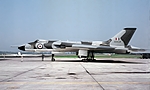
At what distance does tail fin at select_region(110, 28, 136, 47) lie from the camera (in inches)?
1202

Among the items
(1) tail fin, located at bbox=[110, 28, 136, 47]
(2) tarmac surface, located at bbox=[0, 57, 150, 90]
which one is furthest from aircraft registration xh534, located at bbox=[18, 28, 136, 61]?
(2) tarmac surface, located at bbox=[0, 57, 150, 90]

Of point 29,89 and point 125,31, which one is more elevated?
point 125,31

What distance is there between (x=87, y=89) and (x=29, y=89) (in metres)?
2.05

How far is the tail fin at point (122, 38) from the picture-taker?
100 ft

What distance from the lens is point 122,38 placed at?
30859 mm

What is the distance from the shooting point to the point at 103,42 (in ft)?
104

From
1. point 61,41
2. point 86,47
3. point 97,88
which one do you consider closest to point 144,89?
point 97,88

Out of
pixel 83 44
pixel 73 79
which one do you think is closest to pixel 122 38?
pixel 83 44

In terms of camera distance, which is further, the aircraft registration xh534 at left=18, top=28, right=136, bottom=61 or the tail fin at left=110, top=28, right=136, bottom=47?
the tail fin at left=110, top=28, right=136, bottom=47

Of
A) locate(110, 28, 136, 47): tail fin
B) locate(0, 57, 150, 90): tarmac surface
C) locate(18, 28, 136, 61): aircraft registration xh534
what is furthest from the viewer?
locate(110, 28, 136, 47): tail fin

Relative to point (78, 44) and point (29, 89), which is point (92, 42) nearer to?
point (78, 44)

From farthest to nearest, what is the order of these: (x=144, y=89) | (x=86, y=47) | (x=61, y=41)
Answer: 1. (x=61, y=41)
2. (x=86, y=47)
3. (x=144, y=89)

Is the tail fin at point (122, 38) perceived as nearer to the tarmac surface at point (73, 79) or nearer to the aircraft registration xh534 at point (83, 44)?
the aircraft registration xh534 at point (83, 44)

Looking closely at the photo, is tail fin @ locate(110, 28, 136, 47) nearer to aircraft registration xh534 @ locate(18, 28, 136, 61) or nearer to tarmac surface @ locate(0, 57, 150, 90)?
aircraft registration xh534 @ locate(18, 28, 136, 61)
